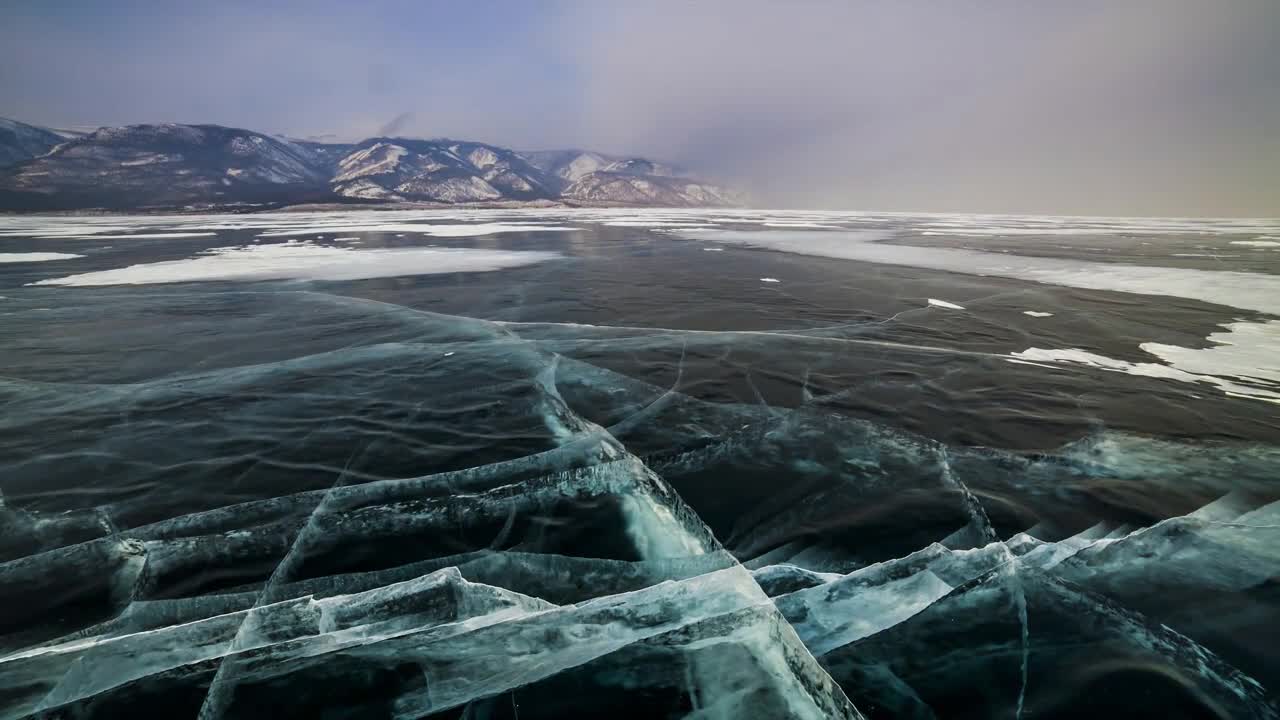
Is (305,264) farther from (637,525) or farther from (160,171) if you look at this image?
(160,171)

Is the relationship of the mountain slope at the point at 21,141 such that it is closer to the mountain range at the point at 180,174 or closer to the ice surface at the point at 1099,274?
the mountain range at the point at 180,174

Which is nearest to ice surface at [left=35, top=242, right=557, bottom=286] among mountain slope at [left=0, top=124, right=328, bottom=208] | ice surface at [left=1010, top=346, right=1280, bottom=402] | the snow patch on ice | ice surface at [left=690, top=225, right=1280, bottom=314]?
ice surface at [left=690, top=225, right=1280, bottom=314]

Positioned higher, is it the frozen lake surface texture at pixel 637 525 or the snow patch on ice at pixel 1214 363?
the snow patch on ice at pixel 1214 363

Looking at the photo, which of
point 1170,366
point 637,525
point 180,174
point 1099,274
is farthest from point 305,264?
point 180,174

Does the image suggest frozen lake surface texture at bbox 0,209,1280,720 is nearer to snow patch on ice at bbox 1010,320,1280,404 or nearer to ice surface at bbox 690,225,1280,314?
snow patch on ice at bbox 1010,320,1280,404

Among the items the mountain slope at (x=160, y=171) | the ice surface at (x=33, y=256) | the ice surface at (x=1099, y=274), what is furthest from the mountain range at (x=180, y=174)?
the ice surface at (x=1099, y=274)

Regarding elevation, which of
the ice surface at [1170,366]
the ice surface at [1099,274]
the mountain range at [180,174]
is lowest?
the ice surface at [1170,366]
